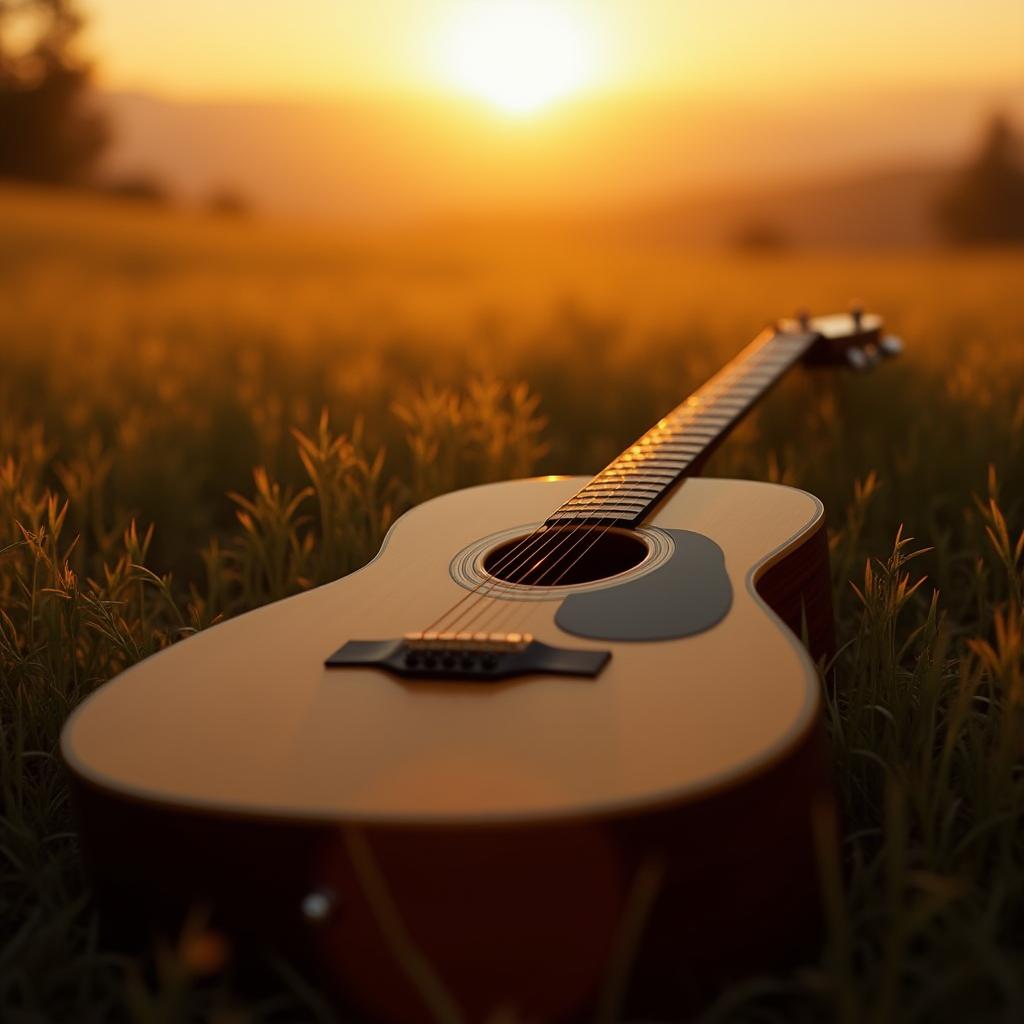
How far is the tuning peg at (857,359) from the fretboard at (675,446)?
0.32ft

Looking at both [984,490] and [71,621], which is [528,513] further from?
[984,490]

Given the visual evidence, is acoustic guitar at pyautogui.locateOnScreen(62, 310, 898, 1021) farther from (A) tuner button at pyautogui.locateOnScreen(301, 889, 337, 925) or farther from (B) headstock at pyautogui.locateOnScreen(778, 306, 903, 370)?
(B) headstock at pyautogui.locateOnScreen(778, 306, 903, 370)

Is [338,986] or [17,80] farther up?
[17,80]

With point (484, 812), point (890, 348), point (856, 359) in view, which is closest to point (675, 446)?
point (856, 359)

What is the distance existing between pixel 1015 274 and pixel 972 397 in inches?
275

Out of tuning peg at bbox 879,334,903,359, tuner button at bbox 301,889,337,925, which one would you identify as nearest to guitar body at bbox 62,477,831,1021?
tuner button at bbox 301,889,337,925

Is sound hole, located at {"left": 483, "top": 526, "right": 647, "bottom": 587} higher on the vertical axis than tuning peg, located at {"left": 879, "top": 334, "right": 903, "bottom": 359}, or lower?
lower

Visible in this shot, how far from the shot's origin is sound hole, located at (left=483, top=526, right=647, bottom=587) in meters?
1.53

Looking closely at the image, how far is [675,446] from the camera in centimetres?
191

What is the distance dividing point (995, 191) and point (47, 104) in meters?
22.5

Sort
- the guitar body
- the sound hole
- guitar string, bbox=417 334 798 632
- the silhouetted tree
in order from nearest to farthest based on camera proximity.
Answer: the guitar body, guitar string, bbox=417 334 798 632, the sound hole, the silhouetted tree

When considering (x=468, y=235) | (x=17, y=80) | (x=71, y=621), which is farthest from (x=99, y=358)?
(x=17, y=80)

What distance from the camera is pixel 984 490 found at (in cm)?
242

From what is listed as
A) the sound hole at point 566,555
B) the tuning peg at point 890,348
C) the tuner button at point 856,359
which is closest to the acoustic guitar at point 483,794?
the sound hole at point 566,555
